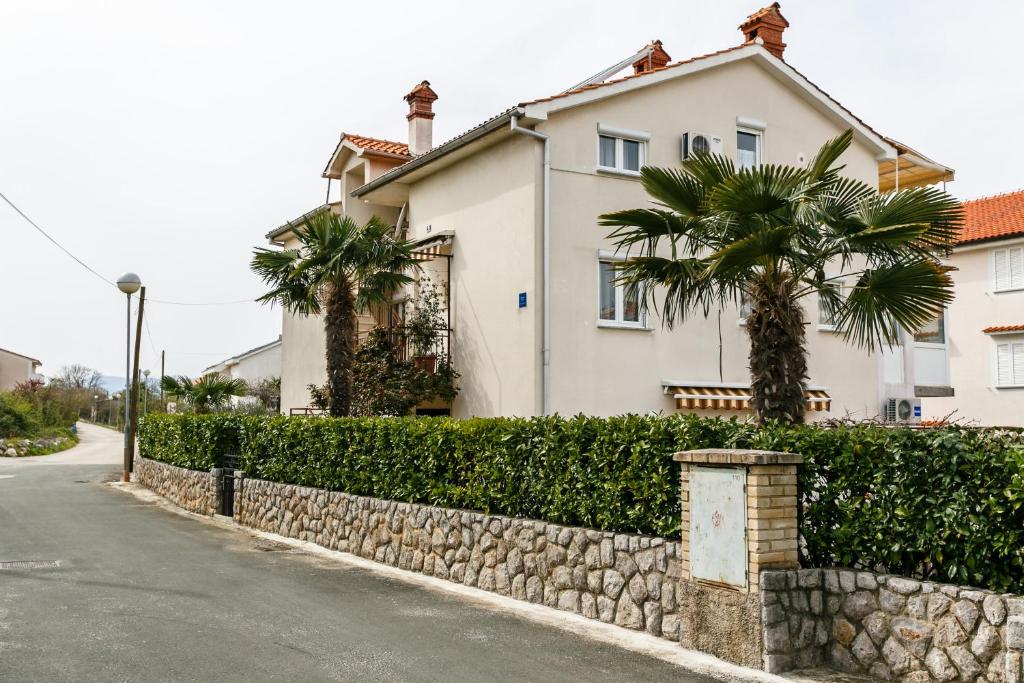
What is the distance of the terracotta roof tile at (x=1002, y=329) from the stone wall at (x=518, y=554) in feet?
81.6

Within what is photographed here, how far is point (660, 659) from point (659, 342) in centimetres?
1107

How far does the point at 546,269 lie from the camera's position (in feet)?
56.0

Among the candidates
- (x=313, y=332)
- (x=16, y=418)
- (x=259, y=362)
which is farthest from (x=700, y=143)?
(x=259, y=362)

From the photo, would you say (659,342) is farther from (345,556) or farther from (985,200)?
(985,200)

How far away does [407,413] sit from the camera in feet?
63.2

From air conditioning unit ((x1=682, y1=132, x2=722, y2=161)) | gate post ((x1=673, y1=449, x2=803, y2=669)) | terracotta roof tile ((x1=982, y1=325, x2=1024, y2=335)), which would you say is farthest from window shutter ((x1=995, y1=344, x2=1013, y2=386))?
gate post ((x1=673, y1=449, x2=803, y2=669))

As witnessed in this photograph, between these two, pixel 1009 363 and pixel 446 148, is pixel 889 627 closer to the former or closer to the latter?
pixel 446 148

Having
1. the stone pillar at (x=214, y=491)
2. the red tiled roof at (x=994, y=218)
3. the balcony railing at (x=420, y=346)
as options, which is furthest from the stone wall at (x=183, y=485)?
the red tiled roof at (x=994, y=218)

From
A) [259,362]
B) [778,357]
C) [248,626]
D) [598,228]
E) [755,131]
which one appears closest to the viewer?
[248,626]

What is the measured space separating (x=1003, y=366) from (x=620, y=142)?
63.1 feet

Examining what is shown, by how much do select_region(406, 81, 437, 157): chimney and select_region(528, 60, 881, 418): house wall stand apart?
7864mm

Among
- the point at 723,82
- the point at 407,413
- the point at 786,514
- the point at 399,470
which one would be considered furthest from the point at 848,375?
the point at 786,514

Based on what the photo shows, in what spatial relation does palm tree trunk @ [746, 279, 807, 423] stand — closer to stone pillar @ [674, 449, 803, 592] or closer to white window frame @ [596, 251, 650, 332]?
stone pillar @ [674, 449, 803, 592]

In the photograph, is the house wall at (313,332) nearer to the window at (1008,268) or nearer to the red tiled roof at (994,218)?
the red tiled roof at (994,218)
